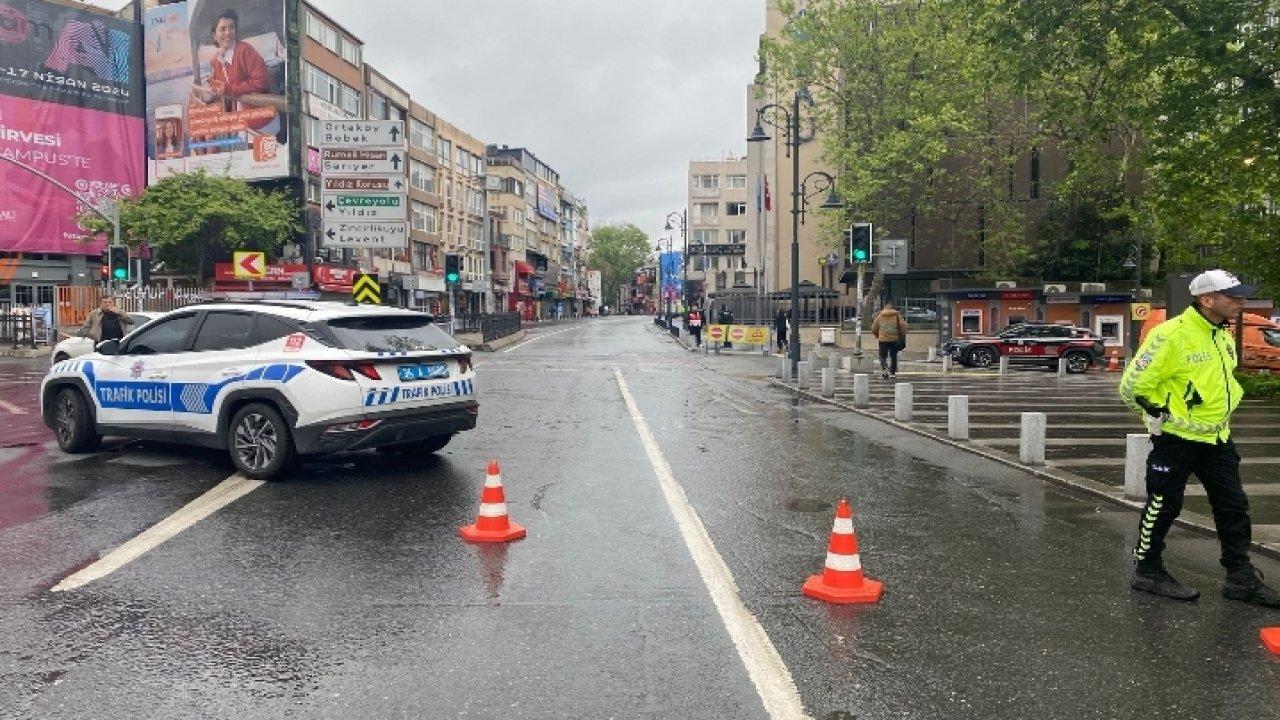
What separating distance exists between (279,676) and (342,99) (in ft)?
186

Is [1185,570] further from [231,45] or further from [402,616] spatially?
[231,45]

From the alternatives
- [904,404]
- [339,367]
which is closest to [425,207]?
[904,404]

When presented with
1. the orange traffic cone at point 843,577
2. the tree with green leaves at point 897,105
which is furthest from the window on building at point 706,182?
the orange traffic cone at point 843,577

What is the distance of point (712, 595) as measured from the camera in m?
5.07

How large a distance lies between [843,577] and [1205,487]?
2116mm

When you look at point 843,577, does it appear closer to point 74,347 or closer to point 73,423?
point 73,423

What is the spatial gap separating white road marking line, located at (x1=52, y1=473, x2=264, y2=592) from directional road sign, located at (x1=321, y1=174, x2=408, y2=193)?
16.7m

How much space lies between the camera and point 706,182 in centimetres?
10088

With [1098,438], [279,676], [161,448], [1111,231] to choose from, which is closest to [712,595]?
[279,676]

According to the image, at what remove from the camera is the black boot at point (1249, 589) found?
5000 mm

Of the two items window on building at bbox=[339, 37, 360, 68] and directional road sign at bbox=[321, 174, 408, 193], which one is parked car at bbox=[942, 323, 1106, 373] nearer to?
directional road sign at bbox=[321, 174, 408, 193]

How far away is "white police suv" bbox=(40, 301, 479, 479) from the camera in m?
8.03

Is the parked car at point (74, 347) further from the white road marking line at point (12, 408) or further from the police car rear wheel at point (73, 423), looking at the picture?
the police car rear wheel at point (73, 423)

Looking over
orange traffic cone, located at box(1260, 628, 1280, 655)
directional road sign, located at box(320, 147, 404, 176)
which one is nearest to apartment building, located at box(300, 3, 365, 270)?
directional road sign, located at box(320, 147, 404, 176)
